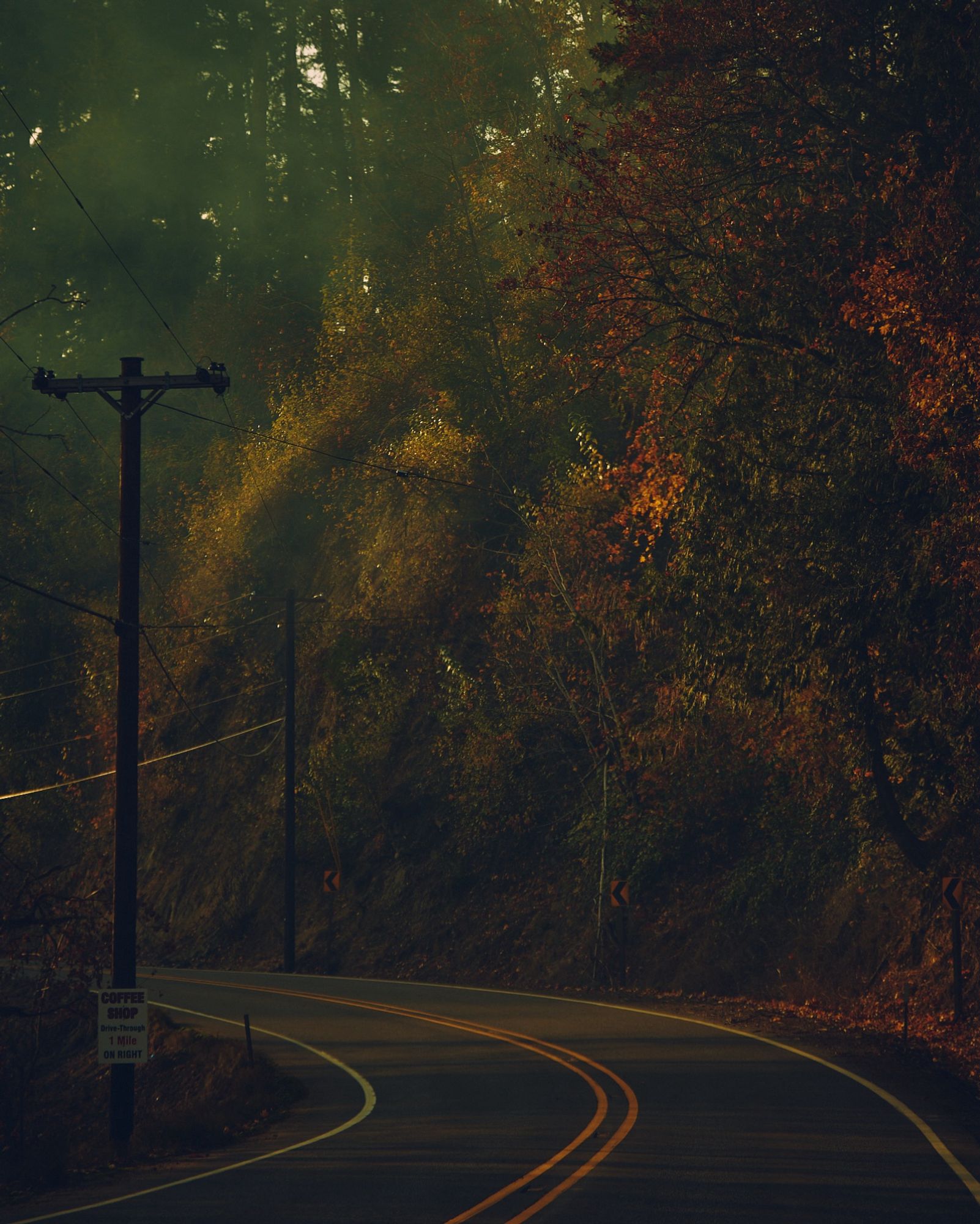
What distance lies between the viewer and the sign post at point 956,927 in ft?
75.5

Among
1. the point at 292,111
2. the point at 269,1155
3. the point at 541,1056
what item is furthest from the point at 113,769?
the point at 269,1155

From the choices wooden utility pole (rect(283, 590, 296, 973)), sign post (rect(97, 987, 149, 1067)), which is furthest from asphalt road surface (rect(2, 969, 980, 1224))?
wooden utility pole (rect(283, 590, 296, 973))

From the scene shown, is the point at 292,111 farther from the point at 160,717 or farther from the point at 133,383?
the point at 133,383

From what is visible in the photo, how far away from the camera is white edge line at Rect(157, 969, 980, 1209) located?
504 inches

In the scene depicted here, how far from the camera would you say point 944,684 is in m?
19.7

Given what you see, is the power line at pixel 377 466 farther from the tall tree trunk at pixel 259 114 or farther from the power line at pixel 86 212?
the tall tree trunk at pixel 259 114

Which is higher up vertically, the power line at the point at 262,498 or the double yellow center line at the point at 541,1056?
the power line at the point at 262,498

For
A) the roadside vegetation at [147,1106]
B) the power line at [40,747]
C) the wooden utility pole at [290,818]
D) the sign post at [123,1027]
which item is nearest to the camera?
the roadside vegetation at [147,1106]

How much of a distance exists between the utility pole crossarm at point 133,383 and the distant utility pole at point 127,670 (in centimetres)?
2

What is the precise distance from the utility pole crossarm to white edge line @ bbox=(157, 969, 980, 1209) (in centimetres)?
1015

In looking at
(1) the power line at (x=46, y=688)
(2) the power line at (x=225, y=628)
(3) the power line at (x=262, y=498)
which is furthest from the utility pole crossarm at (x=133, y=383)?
(1) the power line at (x=46, y=688)

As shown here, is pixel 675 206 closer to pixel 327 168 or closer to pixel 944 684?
pixel 944 684

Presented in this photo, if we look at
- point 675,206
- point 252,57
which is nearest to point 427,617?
point 675,206

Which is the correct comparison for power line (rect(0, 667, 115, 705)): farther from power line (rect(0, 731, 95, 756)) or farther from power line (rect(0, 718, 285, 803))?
power line (rect(0, 718, 285, 803))
